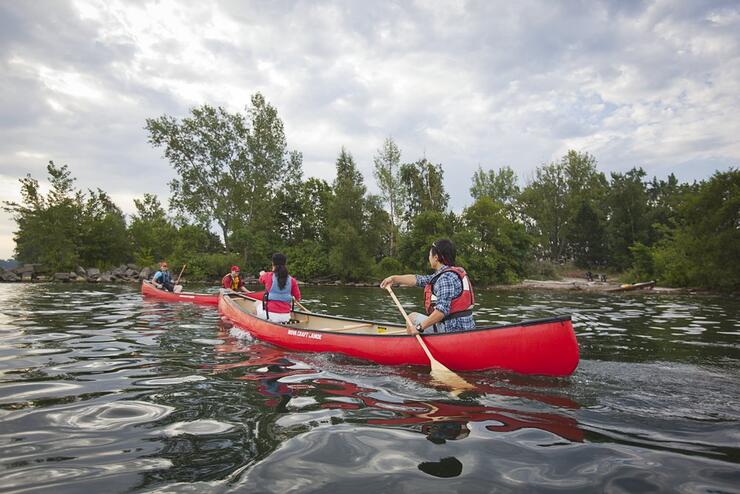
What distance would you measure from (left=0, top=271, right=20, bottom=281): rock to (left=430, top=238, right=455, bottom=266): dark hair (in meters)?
38.4

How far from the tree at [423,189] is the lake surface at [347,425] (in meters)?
43.8

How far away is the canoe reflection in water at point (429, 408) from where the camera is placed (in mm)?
3658

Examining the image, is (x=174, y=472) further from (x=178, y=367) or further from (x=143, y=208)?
(x=143, y=208)

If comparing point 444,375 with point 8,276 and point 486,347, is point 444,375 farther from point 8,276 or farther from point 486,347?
point 8,276

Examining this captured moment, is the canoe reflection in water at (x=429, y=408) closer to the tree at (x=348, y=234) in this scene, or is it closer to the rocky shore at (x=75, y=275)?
the tree at (x=348, y=234)

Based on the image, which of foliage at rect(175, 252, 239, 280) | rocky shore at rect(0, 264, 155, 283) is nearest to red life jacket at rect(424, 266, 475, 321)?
foliage at rect(175, 252, 239, 280)

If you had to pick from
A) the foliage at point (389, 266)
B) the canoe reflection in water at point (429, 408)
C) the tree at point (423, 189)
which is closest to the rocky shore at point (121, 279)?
the foliage at point (389, 266)

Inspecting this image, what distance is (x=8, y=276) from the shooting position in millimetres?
32344

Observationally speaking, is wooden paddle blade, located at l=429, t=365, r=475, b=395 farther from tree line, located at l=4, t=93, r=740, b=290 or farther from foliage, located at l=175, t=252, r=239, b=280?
foliage, located at l=175, t=252, r=239, b=280

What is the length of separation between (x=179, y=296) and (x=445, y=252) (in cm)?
1385

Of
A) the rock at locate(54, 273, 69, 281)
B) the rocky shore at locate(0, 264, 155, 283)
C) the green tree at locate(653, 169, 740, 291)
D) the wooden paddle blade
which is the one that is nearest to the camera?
the wooden paddle blade

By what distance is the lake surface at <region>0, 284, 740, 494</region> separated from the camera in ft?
9.18

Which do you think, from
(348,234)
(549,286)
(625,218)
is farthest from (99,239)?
(625,218)

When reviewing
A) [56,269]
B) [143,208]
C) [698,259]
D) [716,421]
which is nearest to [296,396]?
[716,421]
